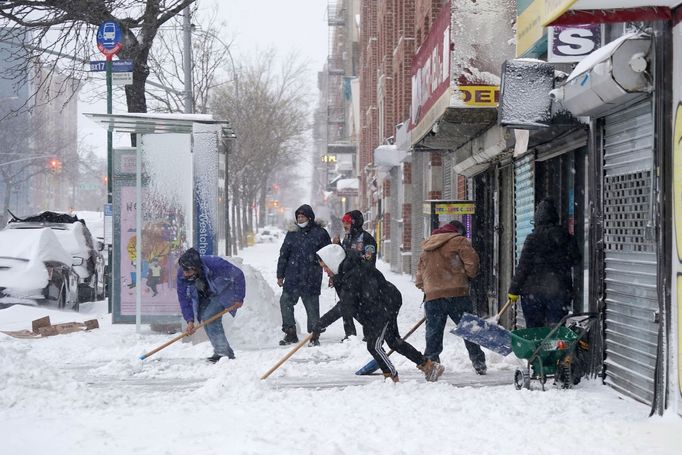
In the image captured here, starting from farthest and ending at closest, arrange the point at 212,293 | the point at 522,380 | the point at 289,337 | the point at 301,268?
the point at 301,268
the point at 289,337
the point at 212,293
the point at 522,380

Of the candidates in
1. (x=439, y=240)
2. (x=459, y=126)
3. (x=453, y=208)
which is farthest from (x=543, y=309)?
(x=453, y=208)

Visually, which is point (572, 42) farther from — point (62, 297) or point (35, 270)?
point (62, 297)

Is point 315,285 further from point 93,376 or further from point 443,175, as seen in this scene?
point 443,175

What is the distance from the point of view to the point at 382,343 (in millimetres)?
8781

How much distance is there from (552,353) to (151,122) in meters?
6.54

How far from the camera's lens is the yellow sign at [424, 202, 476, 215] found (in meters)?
14.4

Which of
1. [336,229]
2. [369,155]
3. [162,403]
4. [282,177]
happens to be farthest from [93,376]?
[282,177]

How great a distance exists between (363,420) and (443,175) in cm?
1465

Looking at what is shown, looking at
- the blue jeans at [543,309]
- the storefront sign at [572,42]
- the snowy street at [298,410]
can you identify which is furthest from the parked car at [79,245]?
the storefront sign at [572,42]

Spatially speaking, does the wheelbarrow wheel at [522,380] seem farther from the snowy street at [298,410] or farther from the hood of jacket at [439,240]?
the hood of jacket at [439,240]

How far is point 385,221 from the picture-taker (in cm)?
3384

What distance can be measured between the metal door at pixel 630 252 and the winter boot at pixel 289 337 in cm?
471

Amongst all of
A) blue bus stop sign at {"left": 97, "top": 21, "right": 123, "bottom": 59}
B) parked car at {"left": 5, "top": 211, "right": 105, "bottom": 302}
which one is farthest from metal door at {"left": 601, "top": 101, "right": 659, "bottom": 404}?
parked car at {"left": 5, "top": 211, "right": 105, "bottom": 302}


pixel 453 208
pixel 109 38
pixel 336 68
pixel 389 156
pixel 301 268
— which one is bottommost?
pixel 301 268
